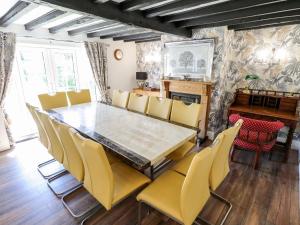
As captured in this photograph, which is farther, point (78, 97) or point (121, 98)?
point (78, 97)

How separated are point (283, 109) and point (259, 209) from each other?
1996 millimetres

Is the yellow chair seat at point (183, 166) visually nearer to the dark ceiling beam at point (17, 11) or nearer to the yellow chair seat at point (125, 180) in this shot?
the yellow chair seat at point (125, 180)

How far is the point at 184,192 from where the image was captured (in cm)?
112

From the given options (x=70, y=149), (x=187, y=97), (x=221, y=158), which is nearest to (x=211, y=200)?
(x=221, y=158)

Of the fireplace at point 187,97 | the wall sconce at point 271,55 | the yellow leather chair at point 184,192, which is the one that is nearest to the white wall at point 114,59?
the fireplace at point 187,97

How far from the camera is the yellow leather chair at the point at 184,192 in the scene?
1.10m

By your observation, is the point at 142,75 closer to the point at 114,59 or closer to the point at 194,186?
the point at 114,59

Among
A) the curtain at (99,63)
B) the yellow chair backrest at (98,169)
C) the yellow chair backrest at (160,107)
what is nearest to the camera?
the yellow chair backrest at (98,169)

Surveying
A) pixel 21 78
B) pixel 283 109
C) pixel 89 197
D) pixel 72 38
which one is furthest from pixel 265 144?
pixel 21 78

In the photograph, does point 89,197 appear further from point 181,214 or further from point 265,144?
point 265,144

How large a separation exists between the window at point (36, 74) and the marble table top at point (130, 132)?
1443mm

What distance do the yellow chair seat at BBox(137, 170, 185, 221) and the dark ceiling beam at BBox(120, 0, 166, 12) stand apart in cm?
175

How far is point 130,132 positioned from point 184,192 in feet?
Answer: 2.90

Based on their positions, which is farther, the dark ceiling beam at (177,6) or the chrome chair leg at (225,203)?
the dark ceiling beam at (177,6)
